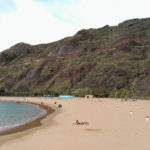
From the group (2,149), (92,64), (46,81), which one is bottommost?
(2,149)

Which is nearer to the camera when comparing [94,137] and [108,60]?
[94,137]

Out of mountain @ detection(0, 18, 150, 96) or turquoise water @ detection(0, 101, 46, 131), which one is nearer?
turquoise water @ detection(0, 101, 46, 131)

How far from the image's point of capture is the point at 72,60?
170 metres

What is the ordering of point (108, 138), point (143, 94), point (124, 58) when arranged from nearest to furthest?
point (108, 138), point (143, 94), point (124, 58)

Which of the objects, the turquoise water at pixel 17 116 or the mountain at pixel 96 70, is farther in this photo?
the mountain at pixel 96 70

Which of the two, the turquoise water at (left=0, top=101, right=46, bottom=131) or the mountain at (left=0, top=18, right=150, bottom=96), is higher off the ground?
the mountain at (left=0, top=18, right=150, bottom=96)

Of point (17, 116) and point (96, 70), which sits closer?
point (17, 116)

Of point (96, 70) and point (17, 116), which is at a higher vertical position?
point (96, 70)

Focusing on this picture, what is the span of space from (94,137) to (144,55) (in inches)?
5447

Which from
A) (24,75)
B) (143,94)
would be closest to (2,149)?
(143,94)

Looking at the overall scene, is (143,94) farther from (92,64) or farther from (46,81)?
(46,81)

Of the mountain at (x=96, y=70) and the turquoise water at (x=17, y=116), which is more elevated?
the mountain at (x=96, y=70)

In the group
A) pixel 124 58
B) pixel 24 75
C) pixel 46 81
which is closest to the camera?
pixel 124 58

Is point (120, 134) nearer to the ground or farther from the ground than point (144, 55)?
nearer to the ground
